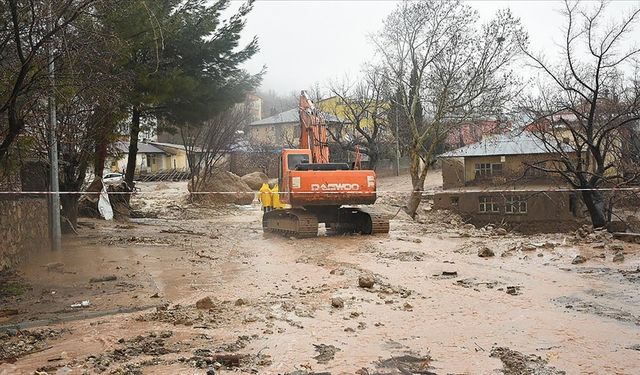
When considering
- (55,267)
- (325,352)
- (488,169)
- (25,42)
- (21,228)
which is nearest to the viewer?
(325,352)

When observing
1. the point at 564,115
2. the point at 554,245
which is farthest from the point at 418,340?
the point at 564,115

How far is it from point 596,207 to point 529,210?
11.7 m

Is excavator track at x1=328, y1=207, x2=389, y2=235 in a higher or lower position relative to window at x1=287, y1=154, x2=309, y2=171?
lower

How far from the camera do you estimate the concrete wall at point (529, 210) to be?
3120 centimetres

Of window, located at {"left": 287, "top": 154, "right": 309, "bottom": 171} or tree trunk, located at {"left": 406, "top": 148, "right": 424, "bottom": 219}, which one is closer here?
window, located at {"left": 287, "top": 154, "right": 309, "bottom": 171}

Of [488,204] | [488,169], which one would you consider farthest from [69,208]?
[488,169]

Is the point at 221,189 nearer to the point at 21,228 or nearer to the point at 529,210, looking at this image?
the point at 529,210

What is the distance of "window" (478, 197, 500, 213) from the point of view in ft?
112

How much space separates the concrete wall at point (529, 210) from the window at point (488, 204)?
136mm

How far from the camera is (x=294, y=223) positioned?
700 inches

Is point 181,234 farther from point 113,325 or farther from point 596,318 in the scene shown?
point 596,318

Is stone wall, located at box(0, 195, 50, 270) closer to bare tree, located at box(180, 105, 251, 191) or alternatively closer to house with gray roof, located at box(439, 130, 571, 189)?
bare tree, located at box(180, 105, 251, 191)

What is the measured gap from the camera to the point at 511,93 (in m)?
26.9

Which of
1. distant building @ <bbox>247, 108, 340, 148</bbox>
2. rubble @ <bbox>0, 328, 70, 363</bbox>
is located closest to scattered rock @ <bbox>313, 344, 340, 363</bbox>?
rubble @ <bbox>0, 328, 70, 363</bbox>
